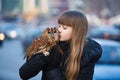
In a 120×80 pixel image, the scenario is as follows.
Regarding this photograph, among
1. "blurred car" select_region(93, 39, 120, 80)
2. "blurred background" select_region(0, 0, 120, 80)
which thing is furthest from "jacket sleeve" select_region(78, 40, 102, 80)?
"blurred background" select_region(0, 0, 120, 80)

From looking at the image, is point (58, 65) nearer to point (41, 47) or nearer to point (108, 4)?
point (41, 47)

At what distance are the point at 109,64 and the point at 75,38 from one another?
5.37 meters

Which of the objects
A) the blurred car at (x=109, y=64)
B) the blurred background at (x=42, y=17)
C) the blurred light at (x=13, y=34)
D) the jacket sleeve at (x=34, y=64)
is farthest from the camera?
the blurred light at (x=13, y=34)

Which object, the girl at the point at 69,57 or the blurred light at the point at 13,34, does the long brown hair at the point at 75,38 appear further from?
the blurred light at the point at 13,34

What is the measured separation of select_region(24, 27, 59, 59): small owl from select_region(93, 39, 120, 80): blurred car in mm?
4124

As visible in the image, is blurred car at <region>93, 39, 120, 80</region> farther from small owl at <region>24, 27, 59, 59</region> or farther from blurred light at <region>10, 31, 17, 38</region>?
blurred light at <region>10, 31, 17, 38</region>

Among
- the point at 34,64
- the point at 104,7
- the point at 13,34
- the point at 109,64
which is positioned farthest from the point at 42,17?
the point at 34,64

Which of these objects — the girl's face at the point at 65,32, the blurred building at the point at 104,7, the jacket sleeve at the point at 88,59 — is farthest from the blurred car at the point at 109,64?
the blurred building at the point at 104,7

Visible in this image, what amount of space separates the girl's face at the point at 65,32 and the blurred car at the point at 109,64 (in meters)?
4.06

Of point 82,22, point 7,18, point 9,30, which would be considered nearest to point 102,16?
point 7,18

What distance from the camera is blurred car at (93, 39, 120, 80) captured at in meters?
8.15

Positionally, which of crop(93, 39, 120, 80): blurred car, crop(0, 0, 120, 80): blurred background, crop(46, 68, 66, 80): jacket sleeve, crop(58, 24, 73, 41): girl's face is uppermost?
crop(58, 24, 73, 41): girl's face

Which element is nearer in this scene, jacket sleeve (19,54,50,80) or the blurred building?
jacket sleeve (19,54,50,80)

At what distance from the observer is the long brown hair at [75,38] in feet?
12.9
